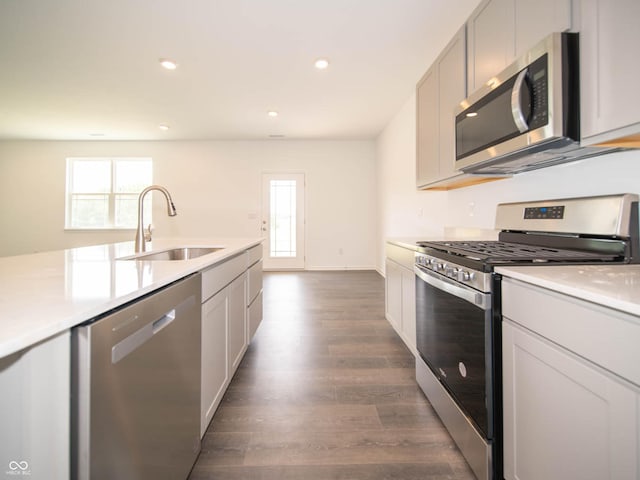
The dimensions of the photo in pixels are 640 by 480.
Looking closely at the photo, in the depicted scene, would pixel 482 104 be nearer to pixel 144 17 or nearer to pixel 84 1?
pixel 144 17

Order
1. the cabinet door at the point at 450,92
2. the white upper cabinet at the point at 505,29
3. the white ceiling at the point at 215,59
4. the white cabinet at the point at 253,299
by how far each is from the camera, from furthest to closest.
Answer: the white ceiling at the point at 215,59 < the white cabinet at the point at 253,299 < the cabinet door at the point at 450,92 < the white upper cabinet at the point at 505,29

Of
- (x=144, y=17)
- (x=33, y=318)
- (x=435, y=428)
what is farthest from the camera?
(x=144, y=17)

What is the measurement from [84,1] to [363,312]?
3.61 m

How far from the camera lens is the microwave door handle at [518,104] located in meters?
1.24

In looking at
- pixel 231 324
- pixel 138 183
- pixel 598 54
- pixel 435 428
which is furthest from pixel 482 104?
pixel 138 183

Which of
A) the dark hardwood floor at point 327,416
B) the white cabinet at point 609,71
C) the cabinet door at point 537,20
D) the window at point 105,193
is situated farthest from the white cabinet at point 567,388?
the window at point 105,193

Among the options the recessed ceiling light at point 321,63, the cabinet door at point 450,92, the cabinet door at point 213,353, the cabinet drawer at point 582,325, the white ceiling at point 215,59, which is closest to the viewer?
the cabinet drawer at point 582,325

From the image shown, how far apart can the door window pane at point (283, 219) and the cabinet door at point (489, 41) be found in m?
4.54

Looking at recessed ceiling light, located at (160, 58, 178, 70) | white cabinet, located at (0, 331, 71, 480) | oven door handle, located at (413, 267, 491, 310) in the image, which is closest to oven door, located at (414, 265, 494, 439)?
oven door handle, located at (413, 267, 491, 310)

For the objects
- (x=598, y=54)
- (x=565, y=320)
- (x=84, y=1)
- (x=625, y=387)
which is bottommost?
(x=625, y=387)

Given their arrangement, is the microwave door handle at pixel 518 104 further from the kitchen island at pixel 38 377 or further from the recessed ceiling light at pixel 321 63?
the recessed ceiling light at pixel 321 63

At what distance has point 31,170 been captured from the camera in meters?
6.01

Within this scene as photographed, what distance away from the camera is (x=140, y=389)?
0.77 meters

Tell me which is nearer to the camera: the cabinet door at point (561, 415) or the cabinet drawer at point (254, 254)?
the cabinet door at point (561, 415)
